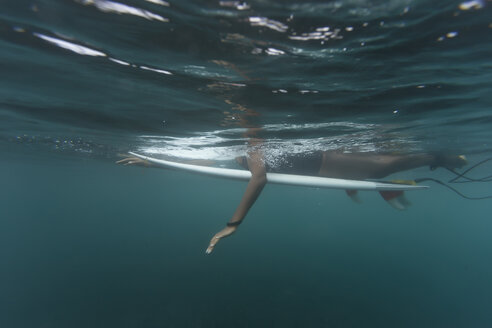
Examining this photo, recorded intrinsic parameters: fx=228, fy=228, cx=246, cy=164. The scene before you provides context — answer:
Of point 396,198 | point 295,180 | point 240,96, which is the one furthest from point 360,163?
point 240,96

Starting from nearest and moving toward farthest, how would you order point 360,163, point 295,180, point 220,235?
point 220,235, point 295,180, point 360,163

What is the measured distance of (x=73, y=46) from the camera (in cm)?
430

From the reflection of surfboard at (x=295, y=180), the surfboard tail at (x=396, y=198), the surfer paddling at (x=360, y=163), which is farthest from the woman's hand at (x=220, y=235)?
the surfboard tail at (x=396, y=198)

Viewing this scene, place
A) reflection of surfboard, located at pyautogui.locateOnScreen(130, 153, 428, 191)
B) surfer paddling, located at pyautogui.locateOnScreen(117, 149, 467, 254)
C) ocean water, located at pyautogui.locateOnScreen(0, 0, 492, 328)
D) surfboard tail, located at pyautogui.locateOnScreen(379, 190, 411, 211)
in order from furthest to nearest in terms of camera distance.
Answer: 1. surfboard tail, located at pyautogui.locateOnScreen(379, 190, 411, 211)
2. surfer paddling, located at pyautogui.locateOnScreen(117, 149, 467, 254)
3. reflection of surfboard, located at pyautogui.locateOnScreen(130, 153, 428, 191)
4. ocean water, located at pyautogui.locateOnScreen(0, 0, 492, 328)

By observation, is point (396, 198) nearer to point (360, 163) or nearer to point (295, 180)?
point (360, 163)

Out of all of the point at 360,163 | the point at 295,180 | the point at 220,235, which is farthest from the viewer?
the point at 360,163

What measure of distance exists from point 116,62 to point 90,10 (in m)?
1.54

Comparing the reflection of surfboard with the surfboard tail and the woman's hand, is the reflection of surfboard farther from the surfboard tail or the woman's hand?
the woman's hand

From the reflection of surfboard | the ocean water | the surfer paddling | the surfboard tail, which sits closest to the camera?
the ocean water

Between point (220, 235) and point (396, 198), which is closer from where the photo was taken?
point (220, 235)

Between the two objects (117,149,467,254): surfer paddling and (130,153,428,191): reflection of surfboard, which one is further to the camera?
(117,149,467,254): surfer paddling

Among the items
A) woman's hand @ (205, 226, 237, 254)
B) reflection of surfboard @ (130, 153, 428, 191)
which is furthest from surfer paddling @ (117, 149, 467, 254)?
woman's hand @ (205, 226, 237, 254)

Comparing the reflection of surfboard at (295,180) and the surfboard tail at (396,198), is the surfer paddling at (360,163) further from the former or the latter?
the reflection of surfboard at (295,180)

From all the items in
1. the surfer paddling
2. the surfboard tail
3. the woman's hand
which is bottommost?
the surfboard tail
